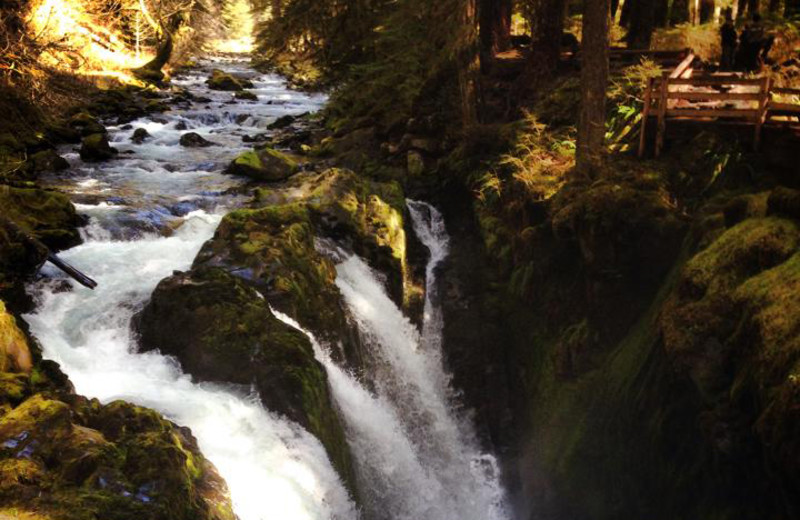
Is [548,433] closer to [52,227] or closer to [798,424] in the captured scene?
[798,424]

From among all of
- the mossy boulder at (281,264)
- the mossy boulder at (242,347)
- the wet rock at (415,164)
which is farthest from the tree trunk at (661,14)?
the mossy boulder at (242,347)

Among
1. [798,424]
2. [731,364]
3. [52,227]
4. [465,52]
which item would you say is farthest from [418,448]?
[465,52]

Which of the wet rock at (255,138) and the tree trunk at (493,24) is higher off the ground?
the tree trunk at (493,24)

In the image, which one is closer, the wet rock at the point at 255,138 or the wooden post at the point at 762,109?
the wooden post at the point at 762,109

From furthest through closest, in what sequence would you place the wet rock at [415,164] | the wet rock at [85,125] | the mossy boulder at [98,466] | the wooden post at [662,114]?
the wet rock at [85,125] → the wet rock at [415,164] → the wooden post at [662,114] → the mossy boulder at [98,466]

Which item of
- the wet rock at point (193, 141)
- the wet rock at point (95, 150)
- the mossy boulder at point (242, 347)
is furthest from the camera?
the wet rock at point (193, 141)

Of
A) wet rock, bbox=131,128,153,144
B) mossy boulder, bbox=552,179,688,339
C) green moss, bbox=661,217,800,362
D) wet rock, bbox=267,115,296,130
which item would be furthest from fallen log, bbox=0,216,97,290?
wet rock, bbox=267,115,296,130

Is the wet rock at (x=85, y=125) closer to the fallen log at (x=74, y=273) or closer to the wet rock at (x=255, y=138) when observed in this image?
the wet rock at (x=255, y=138)

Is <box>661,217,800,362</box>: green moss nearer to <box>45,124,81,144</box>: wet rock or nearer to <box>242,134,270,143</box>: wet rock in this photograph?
<box>242,134,270,143</box>: wet rock

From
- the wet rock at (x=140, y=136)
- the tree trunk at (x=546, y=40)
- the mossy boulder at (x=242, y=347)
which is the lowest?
Result: the mossy boulder at (x=242, y=347)

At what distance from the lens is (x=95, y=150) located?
17.9 metres

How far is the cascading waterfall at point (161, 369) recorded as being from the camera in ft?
23.7

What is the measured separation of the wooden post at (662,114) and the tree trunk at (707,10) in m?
12.4

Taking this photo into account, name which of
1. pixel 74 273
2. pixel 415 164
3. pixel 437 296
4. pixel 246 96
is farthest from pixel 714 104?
pixel 246 96
